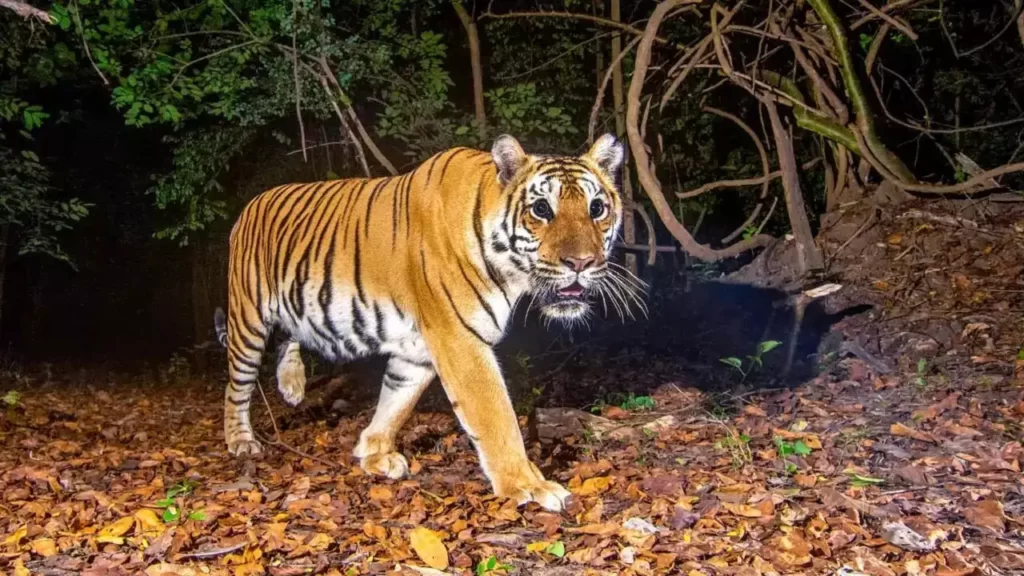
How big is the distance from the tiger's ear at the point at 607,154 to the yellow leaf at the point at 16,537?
9.40 feet

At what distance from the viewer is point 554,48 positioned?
9.23 meters

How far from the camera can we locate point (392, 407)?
15.3 ft

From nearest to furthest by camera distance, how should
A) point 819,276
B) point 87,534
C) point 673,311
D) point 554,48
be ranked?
1. point 87,534
2. point 819,276
3. point 673,311
4. point 554,48

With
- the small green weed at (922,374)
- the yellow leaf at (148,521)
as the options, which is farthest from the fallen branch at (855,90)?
the yellow leaf at (148,521)

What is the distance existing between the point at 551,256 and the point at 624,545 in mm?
1229

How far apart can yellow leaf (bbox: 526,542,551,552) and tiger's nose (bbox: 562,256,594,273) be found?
113 centimetres

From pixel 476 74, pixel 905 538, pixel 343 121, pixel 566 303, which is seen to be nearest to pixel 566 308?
pixel 566 303

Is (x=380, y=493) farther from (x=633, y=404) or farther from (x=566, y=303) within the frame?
(x=633, y=404)

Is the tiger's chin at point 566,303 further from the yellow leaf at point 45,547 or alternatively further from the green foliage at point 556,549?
the yellow leaf at point 45,547

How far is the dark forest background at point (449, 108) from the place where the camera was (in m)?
6.52

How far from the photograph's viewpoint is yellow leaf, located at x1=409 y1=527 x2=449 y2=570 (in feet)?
10.3

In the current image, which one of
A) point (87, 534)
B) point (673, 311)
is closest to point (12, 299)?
point (673, 311)

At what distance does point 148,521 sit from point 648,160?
12.3 ft

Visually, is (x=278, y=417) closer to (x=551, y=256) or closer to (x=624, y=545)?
(x=551, y=256)
